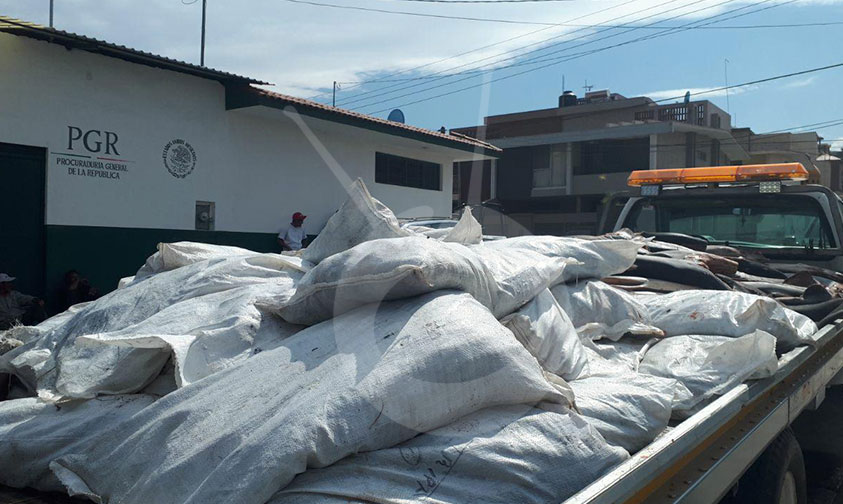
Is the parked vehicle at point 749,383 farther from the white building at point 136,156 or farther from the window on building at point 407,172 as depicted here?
the window on building at point 407,172

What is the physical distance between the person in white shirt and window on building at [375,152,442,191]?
2.26m

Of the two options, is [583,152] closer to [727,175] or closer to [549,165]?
[549,165]

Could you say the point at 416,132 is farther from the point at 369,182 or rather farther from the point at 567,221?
the point at 567,221

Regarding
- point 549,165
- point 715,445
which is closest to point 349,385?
point 715,445

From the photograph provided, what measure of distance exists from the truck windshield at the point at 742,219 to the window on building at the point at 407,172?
6.92m

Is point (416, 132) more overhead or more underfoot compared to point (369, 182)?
more overhead

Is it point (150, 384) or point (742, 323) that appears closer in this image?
point (150, 384)

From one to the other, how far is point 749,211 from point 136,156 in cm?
648

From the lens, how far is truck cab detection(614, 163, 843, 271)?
4.68 m

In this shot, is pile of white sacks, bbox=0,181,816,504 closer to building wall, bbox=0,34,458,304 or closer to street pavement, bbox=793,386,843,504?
street pavement, bbox=793,386,843,504

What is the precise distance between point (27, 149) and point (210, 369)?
6476 millimetres

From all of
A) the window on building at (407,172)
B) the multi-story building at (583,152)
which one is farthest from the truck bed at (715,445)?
the multi-story building at (583,152)

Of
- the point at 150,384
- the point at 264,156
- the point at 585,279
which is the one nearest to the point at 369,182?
the point at 264,156

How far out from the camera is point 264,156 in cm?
965
